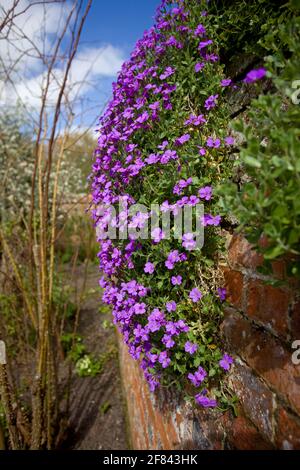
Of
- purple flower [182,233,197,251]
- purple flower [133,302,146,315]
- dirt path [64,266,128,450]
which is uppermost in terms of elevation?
purple flower [182,233,197,251]

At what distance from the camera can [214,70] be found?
1594 mm

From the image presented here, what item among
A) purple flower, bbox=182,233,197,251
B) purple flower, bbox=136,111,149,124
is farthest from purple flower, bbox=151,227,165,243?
purple flower, bbox=136,111,149,124

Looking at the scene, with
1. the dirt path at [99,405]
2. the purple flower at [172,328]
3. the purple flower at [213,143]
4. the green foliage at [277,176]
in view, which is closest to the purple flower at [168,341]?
the purple flower at [172,328]

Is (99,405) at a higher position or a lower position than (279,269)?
lower

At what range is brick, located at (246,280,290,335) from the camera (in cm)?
106

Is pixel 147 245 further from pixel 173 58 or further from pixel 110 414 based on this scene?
pixel 110 414

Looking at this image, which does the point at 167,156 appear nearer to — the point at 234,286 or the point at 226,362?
the point at 234,286

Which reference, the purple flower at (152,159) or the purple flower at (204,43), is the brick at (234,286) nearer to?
the purple flower at (152,159)

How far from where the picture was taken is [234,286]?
135 centimetres

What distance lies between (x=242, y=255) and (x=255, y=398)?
503mm

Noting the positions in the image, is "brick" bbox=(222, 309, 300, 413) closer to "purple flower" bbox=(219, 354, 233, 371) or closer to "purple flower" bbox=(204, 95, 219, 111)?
"purple flower" bbox=(219, 354, 233, 371)

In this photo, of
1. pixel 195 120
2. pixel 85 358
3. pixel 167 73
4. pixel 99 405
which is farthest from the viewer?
pixel 85 358

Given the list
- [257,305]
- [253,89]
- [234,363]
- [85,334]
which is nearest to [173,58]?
[253,89]

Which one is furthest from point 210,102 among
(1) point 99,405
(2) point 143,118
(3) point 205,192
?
(1) point 99,405
